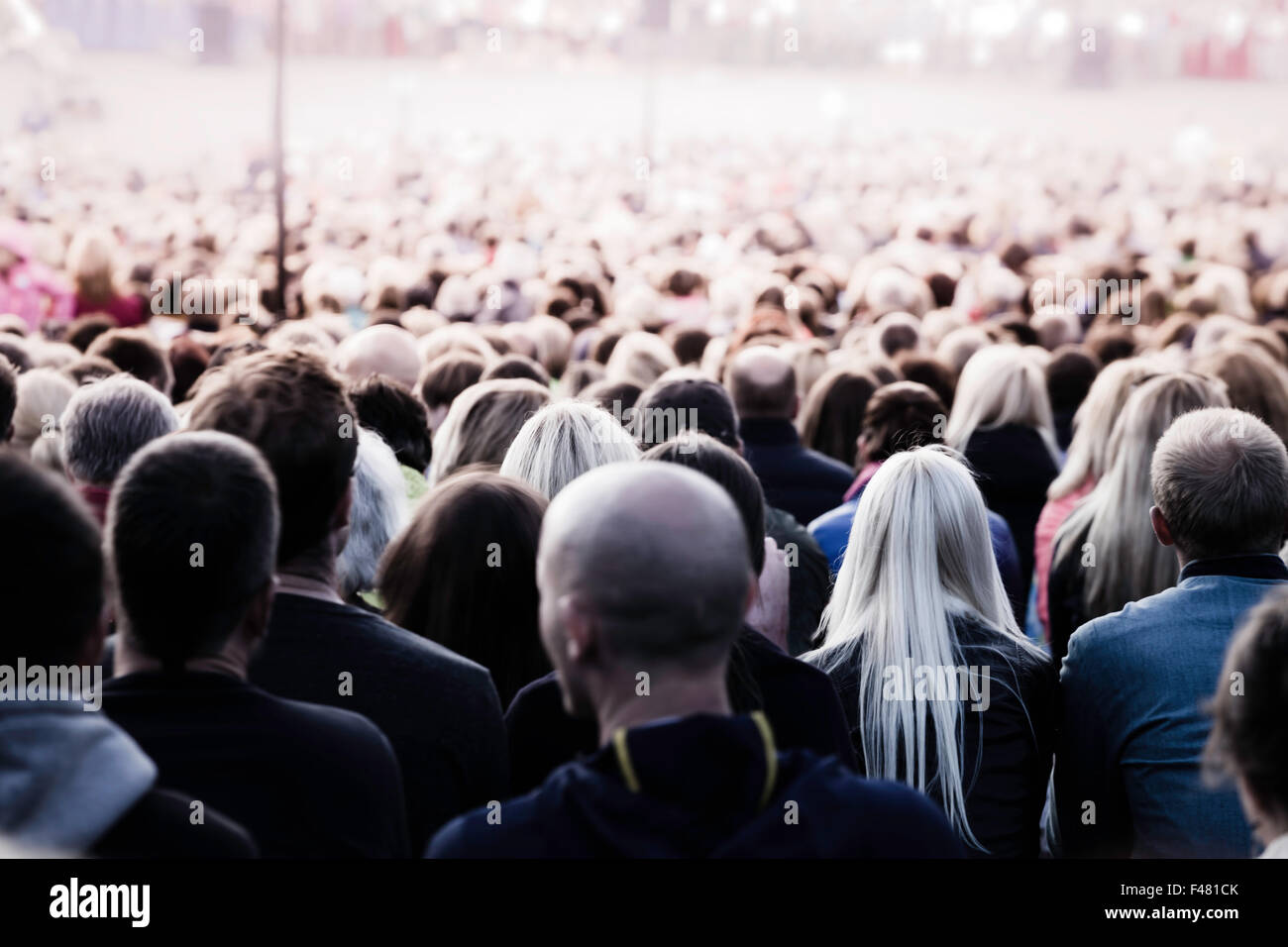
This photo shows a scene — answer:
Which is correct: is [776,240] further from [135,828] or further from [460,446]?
[135,828]

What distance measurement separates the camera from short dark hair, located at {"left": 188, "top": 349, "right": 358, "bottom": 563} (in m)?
2.46

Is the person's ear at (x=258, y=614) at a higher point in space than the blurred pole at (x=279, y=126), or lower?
lower

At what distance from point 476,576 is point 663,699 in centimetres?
117

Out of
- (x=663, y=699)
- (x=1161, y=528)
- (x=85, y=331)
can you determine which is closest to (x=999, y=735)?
(x=1161, y=528)

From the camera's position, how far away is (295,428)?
2.51 m

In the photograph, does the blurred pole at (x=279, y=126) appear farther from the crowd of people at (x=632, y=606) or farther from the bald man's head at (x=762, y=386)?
the bald man's head at (x=762, y=386)

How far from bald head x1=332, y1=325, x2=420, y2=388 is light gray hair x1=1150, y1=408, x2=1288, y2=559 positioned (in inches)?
121

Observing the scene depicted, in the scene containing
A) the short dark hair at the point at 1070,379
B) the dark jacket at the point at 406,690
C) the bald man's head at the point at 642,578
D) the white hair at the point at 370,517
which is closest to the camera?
the bald man's head at the point at 642,578

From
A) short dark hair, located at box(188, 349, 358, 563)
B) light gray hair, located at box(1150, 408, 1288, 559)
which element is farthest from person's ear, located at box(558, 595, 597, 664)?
light gray hair, located at box(1150, 408, 1288, 559)

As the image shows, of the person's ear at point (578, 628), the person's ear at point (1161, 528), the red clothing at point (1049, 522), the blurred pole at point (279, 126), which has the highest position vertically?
the blurred pole at point (279, 126)

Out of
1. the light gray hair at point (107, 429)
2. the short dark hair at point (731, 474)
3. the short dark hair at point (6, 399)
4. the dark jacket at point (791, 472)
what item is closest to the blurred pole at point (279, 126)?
the dark jacket at point (791, 472)

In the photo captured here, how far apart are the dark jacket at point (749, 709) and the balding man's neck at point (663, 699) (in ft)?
2.52

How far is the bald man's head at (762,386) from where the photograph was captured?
507 centimetres

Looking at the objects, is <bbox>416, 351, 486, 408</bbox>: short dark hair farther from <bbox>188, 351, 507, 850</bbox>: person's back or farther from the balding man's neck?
the balding man's neck
